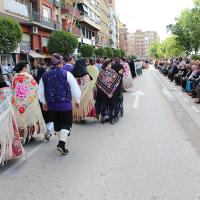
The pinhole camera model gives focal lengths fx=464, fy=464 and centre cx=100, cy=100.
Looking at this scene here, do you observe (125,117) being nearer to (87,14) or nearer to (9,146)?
(9,146)

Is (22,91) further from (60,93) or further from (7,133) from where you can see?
(7,133)

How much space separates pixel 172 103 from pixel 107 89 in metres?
5.41

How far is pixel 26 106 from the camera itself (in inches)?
357

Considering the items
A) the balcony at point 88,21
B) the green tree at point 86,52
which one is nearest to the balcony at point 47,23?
the green tree at point 86,52

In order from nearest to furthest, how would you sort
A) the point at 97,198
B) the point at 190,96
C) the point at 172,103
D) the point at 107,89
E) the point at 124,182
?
the point at 97,198
the point at 124,182
the point at 107,89
the point at 172,103
the point at 190,96

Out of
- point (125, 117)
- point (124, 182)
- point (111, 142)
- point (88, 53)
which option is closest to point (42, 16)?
point (88, 53)

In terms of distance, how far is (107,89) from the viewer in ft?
39.7

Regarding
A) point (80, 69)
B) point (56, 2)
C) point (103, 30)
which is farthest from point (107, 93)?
point (103, 30)

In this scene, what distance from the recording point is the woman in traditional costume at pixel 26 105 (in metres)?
9.02

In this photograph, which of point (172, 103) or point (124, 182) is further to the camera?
point (172, 103)

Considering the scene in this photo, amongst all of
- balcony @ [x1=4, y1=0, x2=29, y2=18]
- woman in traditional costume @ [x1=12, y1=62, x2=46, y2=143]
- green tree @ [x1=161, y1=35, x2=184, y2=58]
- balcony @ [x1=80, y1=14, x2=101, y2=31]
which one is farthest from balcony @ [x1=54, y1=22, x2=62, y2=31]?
A: woman in traditional costume @ [x1=12, y1=62, x2=46, y2=143]

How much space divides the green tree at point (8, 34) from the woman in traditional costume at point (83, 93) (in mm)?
19968

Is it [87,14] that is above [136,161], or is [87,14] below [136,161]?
above

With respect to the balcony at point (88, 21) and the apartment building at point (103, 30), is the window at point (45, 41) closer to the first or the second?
the balcony at point (88, 21)
